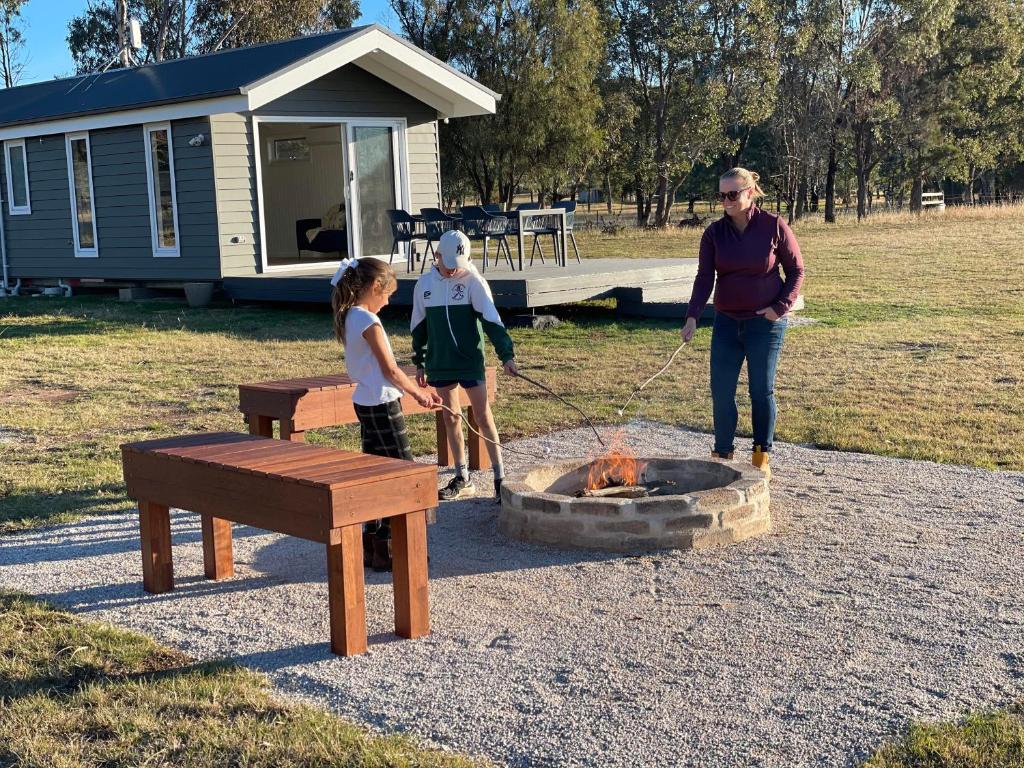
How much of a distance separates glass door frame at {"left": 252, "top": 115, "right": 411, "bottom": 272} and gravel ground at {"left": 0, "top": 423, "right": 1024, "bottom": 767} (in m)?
11.2

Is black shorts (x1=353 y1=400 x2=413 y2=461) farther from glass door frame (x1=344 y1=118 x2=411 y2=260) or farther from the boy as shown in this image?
glass door frame (x1=344 y1=118 x2=411 y2=260)

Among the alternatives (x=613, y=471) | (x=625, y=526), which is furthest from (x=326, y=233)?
(x=625, y=526)

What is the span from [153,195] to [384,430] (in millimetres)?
13557

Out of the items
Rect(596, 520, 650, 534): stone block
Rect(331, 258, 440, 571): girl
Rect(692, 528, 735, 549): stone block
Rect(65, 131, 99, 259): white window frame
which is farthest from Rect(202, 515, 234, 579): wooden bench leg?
Rect(65, 131, 99, 259): white window frame

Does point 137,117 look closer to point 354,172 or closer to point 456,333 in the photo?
point 354,172

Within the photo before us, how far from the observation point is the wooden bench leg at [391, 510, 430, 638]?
14.4 ft

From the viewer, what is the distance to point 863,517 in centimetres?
595

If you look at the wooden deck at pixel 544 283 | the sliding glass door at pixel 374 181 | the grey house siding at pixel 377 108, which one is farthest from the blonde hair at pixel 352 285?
the sliding glass door at pixel 374 181

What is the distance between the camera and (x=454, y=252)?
5980 millimetres

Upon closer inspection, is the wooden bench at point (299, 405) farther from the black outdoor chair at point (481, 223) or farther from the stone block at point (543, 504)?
the black outdoor chair at point (481, 223)

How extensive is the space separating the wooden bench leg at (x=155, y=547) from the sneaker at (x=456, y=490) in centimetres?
183

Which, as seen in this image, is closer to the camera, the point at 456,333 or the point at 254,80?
the point at 456,333

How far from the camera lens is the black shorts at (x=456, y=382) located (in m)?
6.25

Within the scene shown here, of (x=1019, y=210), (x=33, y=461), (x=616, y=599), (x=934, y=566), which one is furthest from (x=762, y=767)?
(x=1019, y=210)
